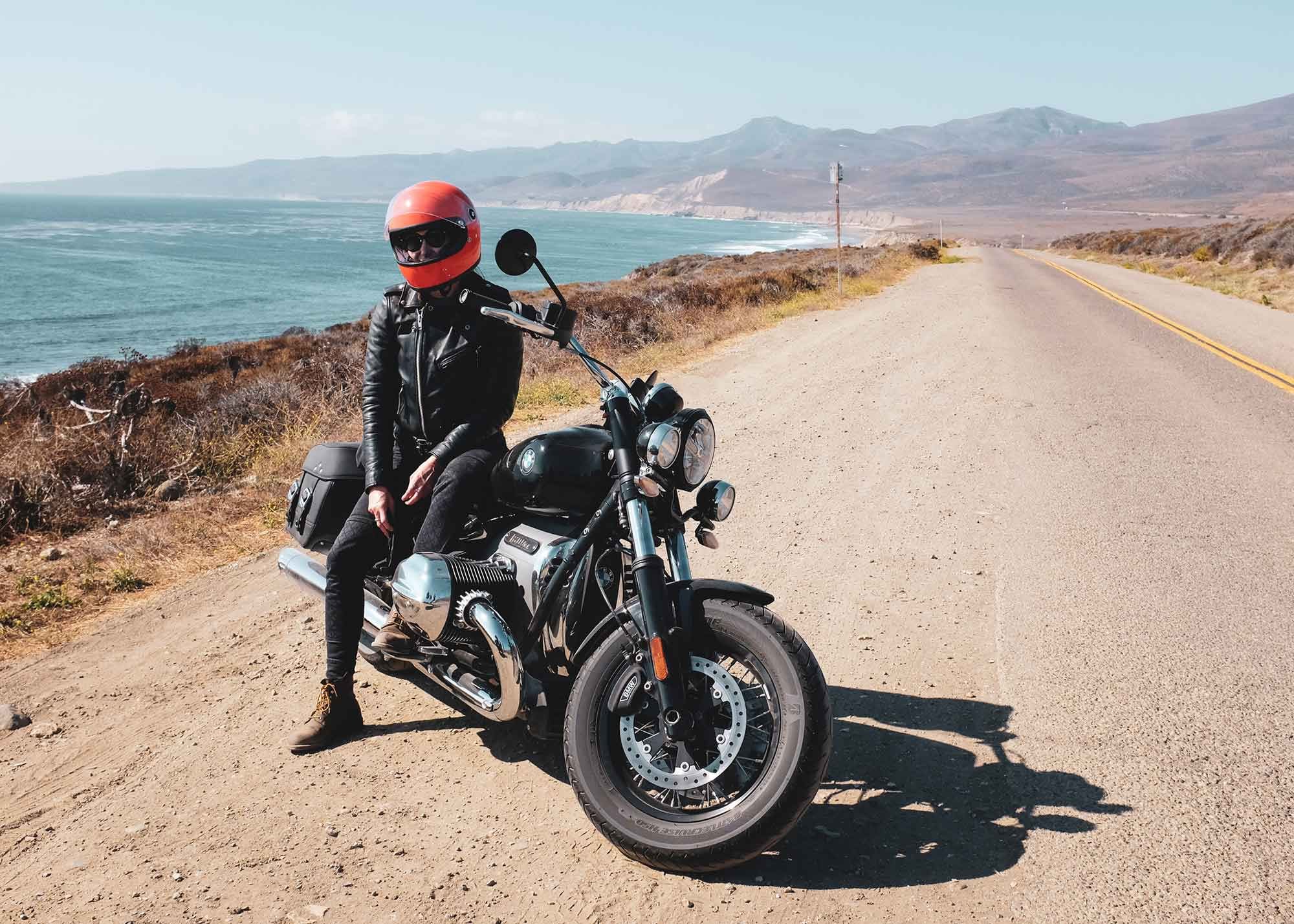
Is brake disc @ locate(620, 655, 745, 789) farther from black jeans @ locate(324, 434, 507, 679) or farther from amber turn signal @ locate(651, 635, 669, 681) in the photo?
black jeans @ locate(324, 434, 507, 679)

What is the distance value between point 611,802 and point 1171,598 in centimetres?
341

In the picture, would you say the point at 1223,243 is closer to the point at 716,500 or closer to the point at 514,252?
the point at 716,500

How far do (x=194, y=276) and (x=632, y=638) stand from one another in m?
67.2

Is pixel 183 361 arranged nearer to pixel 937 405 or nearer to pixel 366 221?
→ pixel 937 405

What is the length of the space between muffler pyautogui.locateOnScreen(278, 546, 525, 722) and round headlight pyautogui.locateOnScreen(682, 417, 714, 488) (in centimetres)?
79

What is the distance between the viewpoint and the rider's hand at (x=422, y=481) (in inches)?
137

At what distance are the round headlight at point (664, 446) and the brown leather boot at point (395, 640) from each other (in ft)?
4.21

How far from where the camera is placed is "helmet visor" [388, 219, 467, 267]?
11.3 feet

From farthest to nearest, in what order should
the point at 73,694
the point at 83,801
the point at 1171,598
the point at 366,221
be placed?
the point at 366,221 < the point at 1171,598 < the point at 73,694 < the point at 83,801

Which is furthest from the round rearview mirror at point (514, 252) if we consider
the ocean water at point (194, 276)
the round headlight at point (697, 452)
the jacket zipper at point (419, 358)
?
the ocean water at point (194, 276)

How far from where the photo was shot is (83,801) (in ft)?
11.0

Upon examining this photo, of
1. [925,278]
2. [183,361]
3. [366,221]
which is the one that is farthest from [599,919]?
[366,221]

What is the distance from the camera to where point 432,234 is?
11.3 ft

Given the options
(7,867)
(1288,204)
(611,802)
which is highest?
(1288,204)
